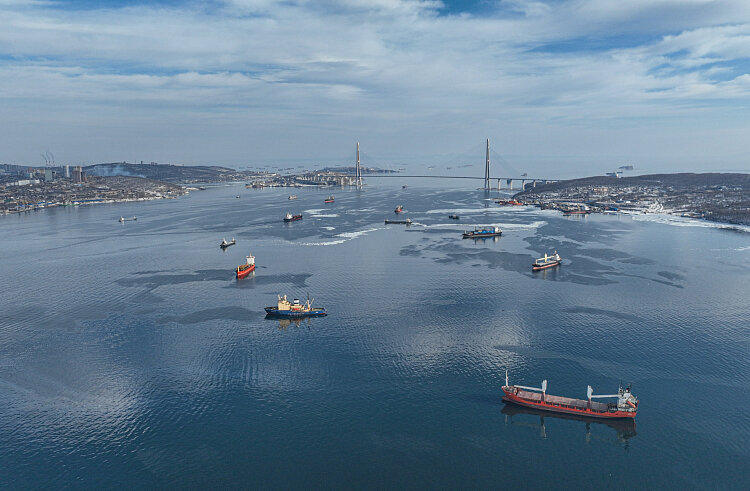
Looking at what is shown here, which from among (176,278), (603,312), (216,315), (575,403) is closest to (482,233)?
(603,312)

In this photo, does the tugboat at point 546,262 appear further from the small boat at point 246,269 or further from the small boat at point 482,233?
the small boat at point 246,269

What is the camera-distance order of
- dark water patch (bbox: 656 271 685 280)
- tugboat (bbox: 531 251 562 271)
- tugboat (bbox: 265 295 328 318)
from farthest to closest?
1. tugboat (bbox: 531 251 562 271)
2. dark water patch (bbox: 656 271 685 280)
3. tugboat (bbox: 265 295 328 318)

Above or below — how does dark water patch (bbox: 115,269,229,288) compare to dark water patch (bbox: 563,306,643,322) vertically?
above

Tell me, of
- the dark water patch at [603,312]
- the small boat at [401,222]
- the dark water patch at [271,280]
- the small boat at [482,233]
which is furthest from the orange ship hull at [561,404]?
the small boat at [401,222]

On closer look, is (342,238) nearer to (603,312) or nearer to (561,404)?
(603,312)

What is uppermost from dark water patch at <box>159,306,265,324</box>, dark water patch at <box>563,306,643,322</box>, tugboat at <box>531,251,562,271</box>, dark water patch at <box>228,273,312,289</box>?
tugboat at <box>531,251,562,271</box>

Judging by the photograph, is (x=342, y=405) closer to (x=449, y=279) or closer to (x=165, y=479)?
(x=165, y=479)

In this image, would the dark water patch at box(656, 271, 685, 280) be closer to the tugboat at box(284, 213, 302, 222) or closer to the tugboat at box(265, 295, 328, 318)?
the tugboat at box(265, 295, 328, 318)

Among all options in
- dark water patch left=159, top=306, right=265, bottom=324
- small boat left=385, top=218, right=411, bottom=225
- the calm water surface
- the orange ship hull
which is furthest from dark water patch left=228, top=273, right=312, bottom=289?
small boat left=385, top=218, right=411, bottom=225
